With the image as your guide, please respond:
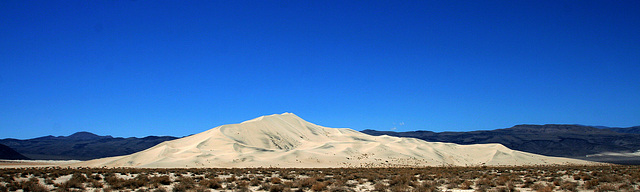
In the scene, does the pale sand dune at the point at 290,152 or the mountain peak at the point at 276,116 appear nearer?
the pale sand dune at the point at 290,152

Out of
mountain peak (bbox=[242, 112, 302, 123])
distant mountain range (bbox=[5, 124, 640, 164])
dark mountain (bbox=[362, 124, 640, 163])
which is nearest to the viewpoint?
mountain peak (bbox=[242, 112, 302, 123])

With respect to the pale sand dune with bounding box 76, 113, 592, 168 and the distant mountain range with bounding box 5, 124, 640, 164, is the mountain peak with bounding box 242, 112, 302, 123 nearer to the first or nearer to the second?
the pale sand dune with bounding box 76, 113, 592, 168

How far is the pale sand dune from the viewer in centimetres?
5369

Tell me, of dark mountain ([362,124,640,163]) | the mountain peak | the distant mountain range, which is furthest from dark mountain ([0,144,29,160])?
dark mountain ([362,124,640,163])

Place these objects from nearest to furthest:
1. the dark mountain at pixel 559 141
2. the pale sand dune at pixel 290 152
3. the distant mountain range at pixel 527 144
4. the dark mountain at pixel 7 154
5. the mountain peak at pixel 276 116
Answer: the pale sand dune at pixel 290 152 < the mountain peak at pixel 276 116 < the dark mountain at pixel 7 154 < the distant mountain range at pixel 527 144 < the dark mountain at pixel 559 141

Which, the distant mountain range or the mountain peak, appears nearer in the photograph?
the mountain peak

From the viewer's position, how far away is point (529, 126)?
197 metres

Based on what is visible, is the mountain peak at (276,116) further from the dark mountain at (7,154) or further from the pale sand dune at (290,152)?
the dark mountain at (7,154)

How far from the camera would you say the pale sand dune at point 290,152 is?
2114 inches

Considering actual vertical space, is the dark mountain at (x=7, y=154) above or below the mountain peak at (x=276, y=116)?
below

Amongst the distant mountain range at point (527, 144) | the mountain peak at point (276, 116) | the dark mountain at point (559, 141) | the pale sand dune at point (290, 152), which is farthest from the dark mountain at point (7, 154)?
the dark mountain at point (559, 141)

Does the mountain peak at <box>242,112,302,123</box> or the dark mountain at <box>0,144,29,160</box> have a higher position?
the mountain peak at <box>242,112,302,123</box>

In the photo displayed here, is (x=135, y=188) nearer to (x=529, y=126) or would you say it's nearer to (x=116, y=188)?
(x=116, y=188)

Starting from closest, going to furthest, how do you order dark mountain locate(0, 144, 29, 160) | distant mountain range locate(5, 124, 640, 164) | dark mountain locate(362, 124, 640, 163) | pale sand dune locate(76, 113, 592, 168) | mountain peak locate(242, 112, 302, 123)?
pale sand dune locate(76, 113, 592, 168) < mountain peak locate(242, 112, 302, 123) < dark mountain locate(0, 144, 29, 160) < distant mountain range locate(5, 124, 640, 164) < dark mountain locate(362, 124, 640, 163)
